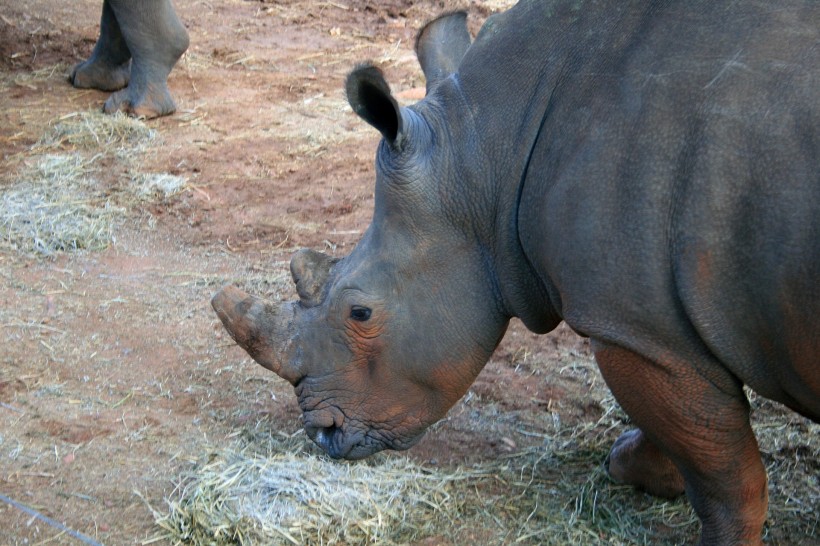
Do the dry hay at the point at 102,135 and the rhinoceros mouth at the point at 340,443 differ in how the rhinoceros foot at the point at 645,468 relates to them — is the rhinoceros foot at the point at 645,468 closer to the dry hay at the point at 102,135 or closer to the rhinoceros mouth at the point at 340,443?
the rhinoceros mouth at the point at 340,443

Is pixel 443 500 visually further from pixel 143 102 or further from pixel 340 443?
pixel 143 102

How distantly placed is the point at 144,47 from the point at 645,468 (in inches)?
260

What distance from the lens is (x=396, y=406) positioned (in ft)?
14.2

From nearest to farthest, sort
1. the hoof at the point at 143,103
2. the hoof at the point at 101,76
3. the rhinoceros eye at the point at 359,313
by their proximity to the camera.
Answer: the rhinoceros eye at the point at 359,313 < the hoof at the point at 143,103 < the hoof at the point at 101,76

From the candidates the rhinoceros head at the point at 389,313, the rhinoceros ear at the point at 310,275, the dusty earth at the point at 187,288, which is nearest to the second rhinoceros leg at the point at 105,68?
the dusty earth at the point at 187,288

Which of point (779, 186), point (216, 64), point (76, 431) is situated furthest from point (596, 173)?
point (216, 64)

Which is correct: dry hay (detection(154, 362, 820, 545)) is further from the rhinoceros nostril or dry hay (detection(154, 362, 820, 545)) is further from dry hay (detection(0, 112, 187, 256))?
dry hay (detection(0, 112, 187, 256))

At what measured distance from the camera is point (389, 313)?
4148 millimetres

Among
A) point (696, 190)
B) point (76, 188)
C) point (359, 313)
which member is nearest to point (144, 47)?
point (76, 188)

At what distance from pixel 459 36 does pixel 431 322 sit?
133cm

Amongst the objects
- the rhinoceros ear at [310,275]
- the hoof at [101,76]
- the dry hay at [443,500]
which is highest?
the rhinoceros ear at [310,275]

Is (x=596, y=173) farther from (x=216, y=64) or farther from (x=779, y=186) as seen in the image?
(x=216, y=64)

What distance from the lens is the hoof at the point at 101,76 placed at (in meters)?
10.4

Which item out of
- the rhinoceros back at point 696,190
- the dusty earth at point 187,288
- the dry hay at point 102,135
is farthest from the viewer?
the dry hay at point 102,135
